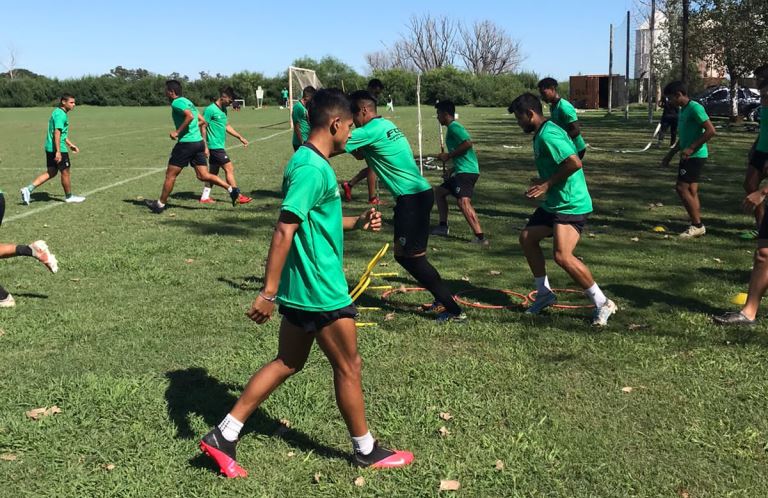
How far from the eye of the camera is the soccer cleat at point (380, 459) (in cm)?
378

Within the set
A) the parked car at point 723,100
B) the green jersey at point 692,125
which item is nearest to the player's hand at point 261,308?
the green jersey at point 692,125

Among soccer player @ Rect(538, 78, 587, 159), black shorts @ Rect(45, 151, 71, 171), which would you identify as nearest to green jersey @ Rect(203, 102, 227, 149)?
black shorts @ Rect(45, 151, 71, 171)

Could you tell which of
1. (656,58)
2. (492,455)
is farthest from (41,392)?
(656,58)

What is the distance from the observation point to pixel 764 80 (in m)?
7.41

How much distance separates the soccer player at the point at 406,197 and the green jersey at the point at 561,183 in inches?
41.1

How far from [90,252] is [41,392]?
439cm

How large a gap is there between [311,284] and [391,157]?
2868 mm

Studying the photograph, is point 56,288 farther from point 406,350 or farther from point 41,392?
point 406,350

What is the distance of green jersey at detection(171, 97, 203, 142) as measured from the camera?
11.5m

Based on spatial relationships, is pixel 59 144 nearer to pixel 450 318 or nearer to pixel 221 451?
pixel 450 318

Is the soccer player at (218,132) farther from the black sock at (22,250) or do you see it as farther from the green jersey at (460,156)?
the black sock at (22,250)

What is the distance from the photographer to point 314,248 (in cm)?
345

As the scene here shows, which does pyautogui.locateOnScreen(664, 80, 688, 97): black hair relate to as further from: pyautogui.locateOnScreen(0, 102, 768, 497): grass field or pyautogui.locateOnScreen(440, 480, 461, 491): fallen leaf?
pyautogui.locateOnScreen(440, 480, 461, 491): fallen leaf

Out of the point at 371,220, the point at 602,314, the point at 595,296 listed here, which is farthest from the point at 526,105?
the point at 371,220
